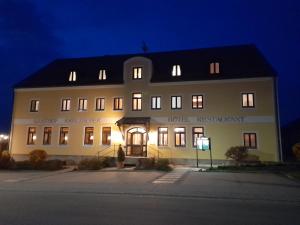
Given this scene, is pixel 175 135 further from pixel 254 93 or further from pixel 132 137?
pixel 254 93

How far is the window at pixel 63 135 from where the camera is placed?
2642cm

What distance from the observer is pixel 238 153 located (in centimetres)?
2094

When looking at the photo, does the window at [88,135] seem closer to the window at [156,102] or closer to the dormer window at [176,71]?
the window at [156,102]

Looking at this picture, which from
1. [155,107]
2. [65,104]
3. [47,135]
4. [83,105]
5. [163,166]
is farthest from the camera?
[65,104]

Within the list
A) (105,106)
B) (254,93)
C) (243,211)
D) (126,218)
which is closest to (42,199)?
(126,218)

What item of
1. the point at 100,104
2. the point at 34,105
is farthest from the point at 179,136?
the point at 34,105

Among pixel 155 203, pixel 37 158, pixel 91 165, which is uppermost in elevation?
→ pixel 37 158

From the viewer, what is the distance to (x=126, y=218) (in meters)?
7.12

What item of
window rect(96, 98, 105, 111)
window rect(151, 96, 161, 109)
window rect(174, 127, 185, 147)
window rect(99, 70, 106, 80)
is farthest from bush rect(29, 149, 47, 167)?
window rect(174, 127, 185, 147)

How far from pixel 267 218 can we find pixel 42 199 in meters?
7.27

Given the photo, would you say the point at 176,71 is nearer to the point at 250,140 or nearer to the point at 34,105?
the point at 250,140

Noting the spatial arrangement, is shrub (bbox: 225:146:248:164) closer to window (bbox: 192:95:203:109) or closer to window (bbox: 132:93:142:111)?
window (bbox: 192:95:203:109)

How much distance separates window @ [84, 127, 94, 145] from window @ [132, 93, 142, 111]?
4.40 m

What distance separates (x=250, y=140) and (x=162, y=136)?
7.08m
